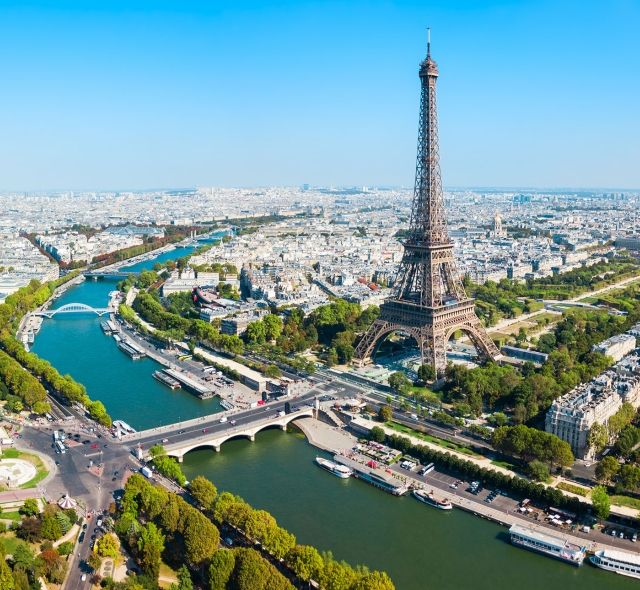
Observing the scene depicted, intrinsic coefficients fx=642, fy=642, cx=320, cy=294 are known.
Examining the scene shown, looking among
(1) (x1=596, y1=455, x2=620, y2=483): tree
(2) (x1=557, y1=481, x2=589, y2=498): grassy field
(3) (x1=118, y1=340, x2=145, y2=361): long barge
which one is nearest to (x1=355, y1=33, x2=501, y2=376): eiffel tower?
(2) (x1=557, y1=481, x2=589, y2=498): grassy field

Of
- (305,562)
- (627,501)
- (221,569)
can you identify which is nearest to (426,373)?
(627,501)

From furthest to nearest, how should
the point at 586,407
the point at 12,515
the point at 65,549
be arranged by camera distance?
the point at 586,407, the point at 12,515, the point at 65,549

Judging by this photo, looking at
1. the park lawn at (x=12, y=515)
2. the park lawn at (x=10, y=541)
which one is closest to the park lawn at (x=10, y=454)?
the park lawn at (x=12, y=515)

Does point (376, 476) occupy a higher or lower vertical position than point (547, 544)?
higher

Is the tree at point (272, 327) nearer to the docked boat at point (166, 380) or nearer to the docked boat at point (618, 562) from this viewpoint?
the docked boat at point (166, 380)

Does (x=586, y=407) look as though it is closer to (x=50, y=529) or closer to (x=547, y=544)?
(x=547, y=544)

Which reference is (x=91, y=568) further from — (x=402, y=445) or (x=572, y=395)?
(x=572, y=395)

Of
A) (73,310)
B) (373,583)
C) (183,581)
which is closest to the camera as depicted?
(373,583)
